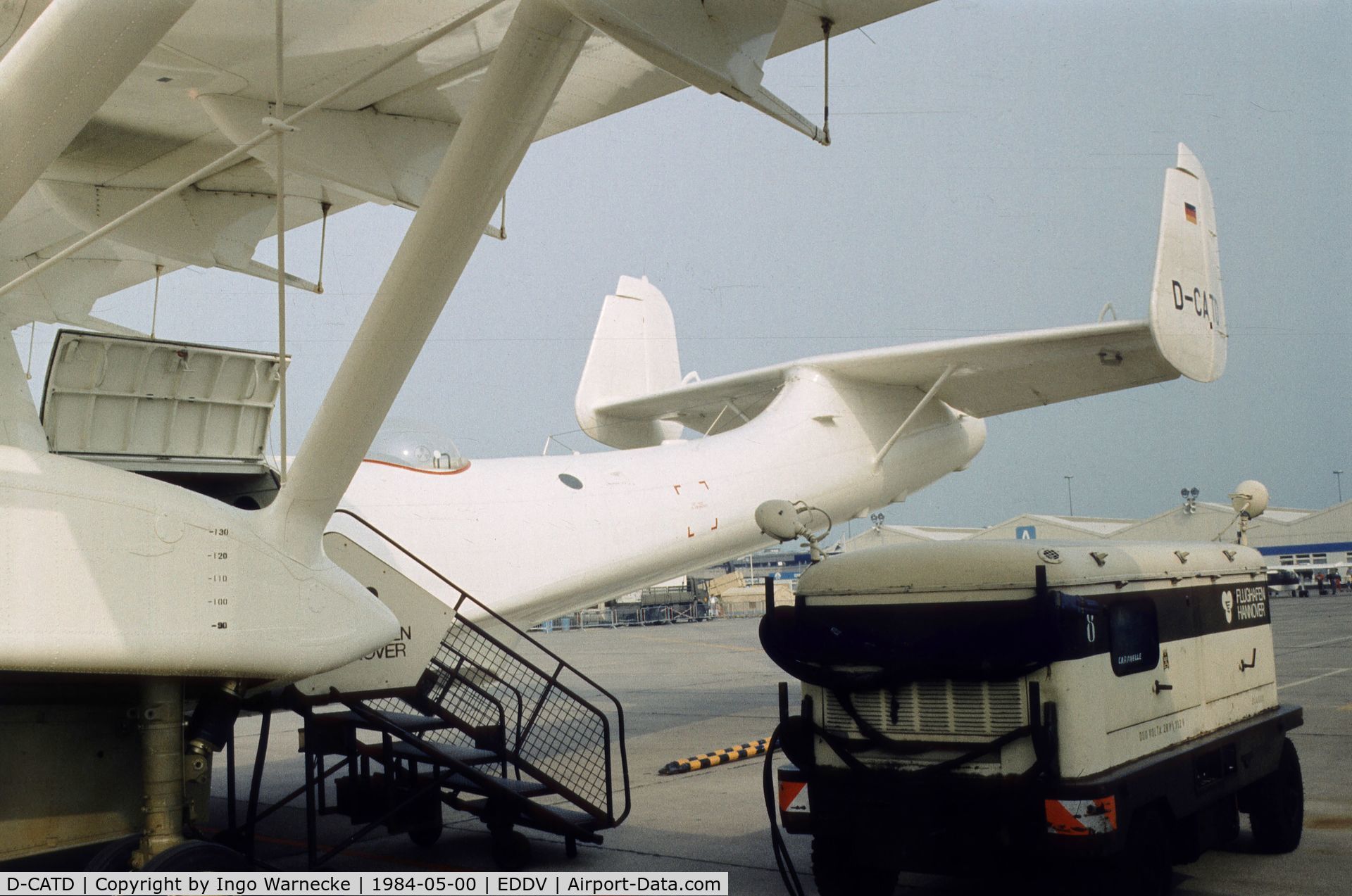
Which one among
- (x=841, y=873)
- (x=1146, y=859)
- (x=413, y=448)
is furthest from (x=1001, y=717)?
(x=413, y=448)

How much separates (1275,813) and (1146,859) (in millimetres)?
2124

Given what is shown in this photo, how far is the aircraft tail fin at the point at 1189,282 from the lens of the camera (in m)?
10.8

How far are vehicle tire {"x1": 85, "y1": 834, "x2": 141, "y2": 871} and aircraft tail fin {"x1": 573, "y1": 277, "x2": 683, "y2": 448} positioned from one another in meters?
10.3

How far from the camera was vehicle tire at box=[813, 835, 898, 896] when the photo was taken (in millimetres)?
6492

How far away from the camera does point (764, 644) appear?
6621 millimetres

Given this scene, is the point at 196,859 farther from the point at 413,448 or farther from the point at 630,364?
the point at 630,364

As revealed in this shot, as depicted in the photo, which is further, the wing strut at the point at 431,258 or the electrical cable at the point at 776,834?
the electrical cable at the point at 776,834

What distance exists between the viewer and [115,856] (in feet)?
22.0

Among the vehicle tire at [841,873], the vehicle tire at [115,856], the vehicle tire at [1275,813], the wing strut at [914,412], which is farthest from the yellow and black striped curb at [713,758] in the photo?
the vehicle tire at [115,856]

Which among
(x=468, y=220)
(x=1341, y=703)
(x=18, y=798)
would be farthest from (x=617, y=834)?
(x=1341, y=703)

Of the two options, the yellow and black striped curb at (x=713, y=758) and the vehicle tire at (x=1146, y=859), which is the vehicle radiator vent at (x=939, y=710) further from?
the yellow and black striped curb at (x=713, y=758)

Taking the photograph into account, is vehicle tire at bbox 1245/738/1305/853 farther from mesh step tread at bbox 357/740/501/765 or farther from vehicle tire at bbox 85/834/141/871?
vehicle tire at bbox 85/834/141/871

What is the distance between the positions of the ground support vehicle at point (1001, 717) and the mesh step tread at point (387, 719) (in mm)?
3100

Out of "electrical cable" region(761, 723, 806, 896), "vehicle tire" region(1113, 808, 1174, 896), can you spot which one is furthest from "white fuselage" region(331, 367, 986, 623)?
"vehicle tire" region(1113, 808, 1174, 896)
